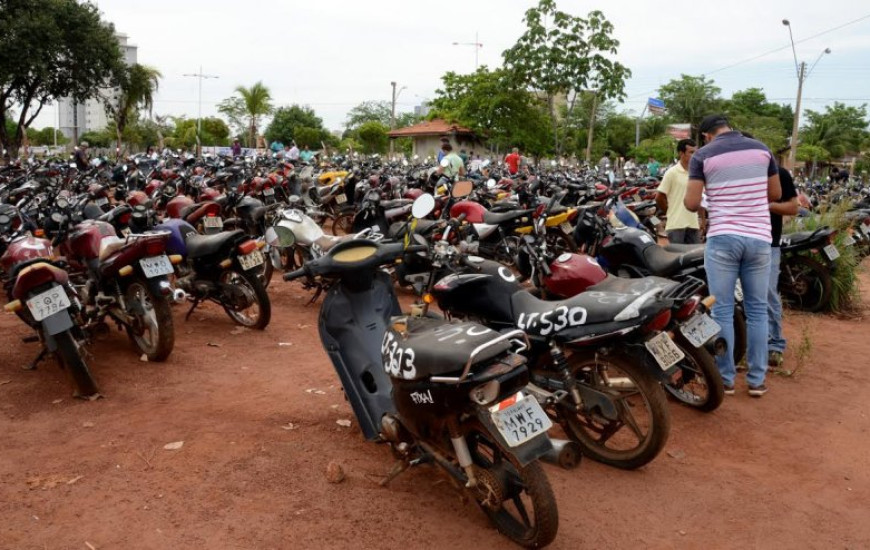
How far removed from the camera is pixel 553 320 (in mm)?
3141

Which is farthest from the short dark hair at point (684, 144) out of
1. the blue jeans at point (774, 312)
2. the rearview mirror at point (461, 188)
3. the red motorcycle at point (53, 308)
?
the red motorcycle at point (53, 308)

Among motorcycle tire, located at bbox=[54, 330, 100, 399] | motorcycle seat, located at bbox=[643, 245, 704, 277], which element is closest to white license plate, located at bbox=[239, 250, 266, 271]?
motorcycle tire, located at bbox=[54, 330, 100, 399]

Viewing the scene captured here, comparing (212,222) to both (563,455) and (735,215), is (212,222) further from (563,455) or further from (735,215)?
(563,455)

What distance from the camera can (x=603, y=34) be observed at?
22156mm

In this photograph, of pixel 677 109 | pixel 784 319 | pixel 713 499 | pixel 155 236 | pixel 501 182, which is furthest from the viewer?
pixel 677 109

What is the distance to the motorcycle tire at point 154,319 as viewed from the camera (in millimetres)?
4457

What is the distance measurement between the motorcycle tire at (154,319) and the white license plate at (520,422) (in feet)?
9.54

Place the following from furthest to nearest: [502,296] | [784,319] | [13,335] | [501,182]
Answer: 1. [501,182]
2. [784,319]
3. [13,335]
4. [502,296]


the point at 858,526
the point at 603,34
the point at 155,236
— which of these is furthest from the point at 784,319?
the point at 603,34

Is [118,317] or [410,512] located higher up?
[118,317]

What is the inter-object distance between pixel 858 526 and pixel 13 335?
547cm

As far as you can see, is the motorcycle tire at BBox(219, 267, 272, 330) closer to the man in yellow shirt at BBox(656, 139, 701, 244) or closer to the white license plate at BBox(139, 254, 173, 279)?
the white license plate at BBox(139, 254, 173, 279)

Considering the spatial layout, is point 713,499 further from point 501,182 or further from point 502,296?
point 501,182

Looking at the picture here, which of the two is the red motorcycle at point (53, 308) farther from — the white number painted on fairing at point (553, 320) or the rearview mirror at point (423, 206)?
the white number painted on fairing at point (553, 320)
